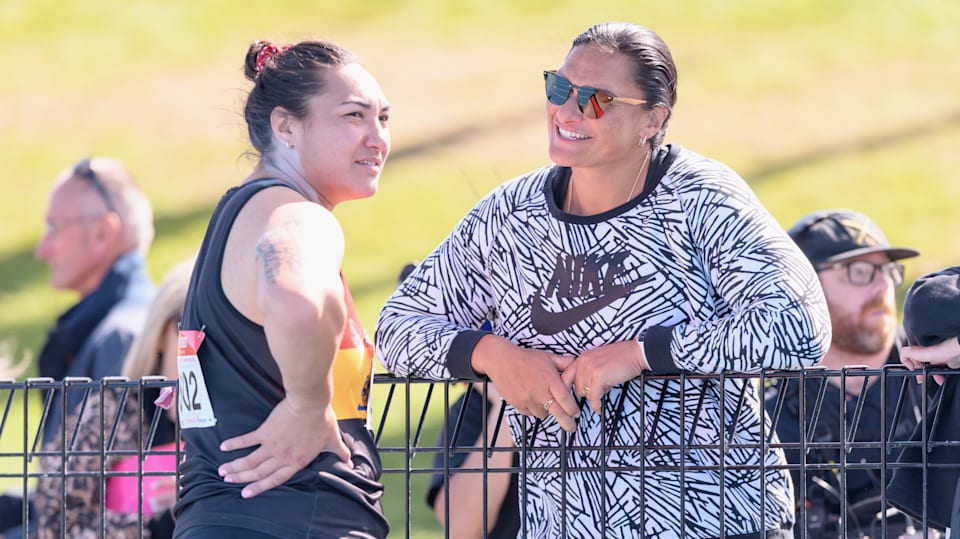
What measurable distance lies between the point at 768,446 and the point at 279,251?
4.07ft

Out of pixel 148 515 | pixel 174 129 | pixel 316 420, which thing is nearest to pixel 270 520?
pixel 316 420

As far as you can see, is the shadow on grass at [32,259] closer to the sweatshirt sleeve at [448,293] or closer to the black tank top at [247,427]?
the sweatshirt sleeve at [448,293]

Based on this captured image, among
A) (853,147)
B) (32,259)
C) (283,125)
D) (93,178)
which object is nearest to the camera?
(283,125)

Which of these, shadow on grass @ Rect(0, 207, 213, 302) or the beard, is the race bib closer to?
the beard

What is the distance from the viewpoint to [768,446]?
3186 mm

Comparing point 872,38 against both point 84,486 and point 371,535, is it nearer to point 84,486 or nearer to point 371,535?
point 84,486

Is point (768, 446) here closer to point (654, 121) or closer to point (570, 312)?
point (570, 312)

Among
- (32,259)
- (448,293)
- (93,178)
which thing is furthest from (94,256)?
(32,259)

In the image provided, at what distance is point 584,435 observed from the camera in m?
3.32

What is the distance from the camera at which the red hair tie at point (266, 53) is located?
319 centimetres

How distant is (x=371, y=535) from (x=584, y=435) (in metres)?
0.65

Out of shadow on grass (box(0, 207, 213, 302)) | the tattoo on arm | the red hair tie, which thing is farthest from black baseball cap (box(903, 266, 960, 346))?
shadow on grass (box(0, 207, 213, 302))

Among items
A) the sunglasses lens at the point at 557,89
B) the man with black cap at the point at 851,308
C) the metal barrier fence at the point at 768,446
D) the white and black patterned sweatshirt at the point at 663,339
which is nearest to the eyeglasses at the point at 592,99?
the sunglasses lens at the point at 557,89

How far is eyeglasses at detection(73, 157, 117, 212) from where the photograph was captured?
6.25 m
